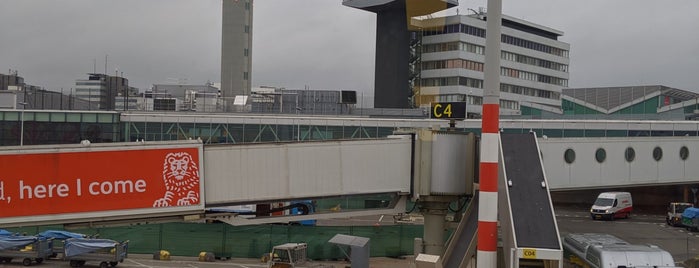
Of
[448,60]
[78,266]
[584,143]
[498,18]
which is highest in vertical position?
[448,60]

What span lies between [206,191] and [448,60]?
10059 cm

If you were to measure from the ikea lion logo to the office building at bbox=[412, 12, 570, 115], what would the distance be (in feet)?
309

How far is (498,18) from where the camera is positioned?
2408cm

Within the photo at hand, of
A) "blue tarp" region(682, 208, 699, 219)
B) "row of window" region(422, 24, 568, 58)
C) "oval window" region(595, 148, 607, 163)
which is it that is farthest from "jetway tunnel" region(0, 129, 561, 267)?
"row of window" region(422, 24, 568, 58)

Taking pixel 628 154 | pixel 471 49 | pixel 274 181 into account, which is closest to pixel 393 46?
pixel 471 49

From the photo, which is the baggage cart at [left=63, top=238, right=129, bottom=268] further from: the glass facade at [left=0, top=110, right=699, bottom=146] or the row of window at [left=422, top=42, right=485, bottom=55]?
the row of window at [left=422, top=42, right=485, bottom=55]

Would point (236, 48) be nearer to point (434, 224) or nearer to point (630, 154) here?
point (630, 154)

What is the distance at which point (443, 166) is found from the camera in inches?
1093

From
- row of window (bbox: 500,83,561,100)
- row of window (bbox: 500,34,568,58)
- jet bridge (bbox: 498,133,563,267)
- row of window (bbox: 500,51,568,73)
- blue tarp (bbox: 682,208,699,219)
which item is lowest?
blue tarp (bbox: 682,208,699,219)

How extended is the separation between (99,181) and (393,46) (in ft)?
336

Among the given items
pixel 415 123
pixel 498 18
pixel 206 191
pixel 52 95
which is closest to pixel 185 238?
pixel 206 191

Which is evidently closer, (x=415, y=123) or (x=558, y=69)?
(x=415, y=123)

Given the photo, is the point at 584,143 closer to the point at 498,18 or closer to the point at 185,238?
the point at 498,18

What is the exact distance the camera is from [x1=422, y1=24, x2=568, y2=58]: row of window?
121562 mm
